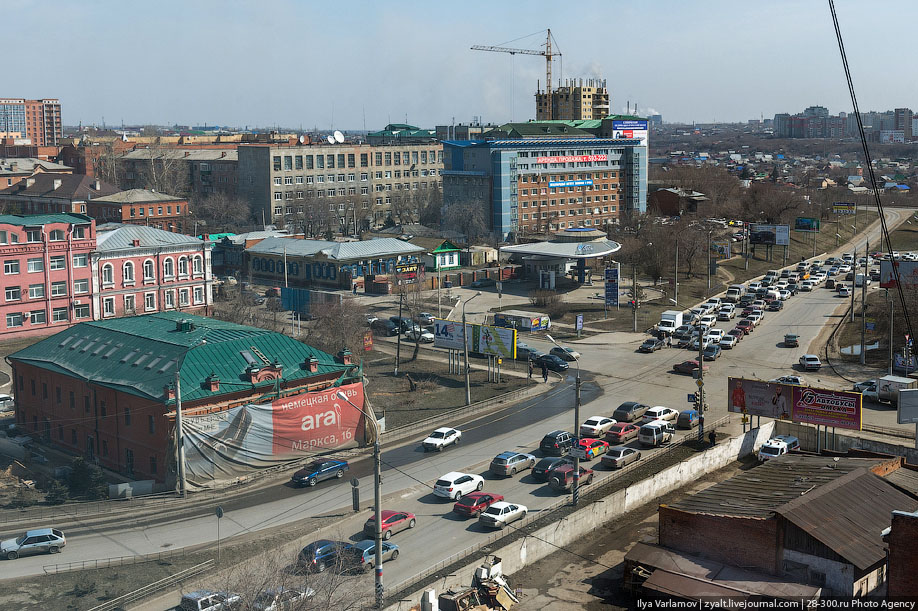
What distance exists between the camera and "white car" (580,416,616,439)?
38.5 metres

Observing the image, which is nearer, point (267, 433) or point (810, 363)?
point (267, 433)

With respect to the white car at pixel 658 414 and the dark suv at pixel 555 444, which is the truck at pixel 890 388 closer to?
the white car at pixel 658 414

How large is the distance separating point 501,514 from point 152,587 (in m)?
10.6

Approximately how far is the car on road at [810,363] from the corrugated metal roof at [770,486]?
18.7 meters

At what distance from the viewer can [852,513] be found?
26.0 m

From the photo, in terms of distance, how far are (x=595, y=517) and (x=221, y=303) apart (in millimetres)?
41827

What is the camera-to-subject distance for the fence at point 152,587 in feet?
74.5

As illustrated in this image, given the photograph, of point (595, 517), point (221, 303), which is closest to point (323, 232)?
point (221, 303)

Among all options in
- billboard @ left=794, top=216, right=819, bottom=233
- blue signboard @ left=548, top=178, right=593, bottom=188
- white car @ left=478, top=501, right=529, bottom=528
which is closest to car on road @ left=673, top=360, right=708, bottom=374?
white car @ left=478, top=501, right=529, bottom=528

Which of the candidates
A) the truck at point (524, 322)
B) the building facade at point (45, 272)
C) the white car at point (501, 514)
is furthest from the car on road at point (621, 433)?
the building facade at point (45, 272)

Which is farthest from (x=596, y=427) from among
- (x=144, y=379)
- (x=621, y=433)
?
(x=144, y=379)

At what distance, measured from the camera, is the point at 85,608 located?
73.8 ft

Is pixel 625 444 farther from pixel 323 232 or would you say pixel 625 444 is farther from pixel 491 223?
pixel 323 232

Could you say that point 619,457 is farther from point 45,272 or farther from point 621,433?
point 45,272
